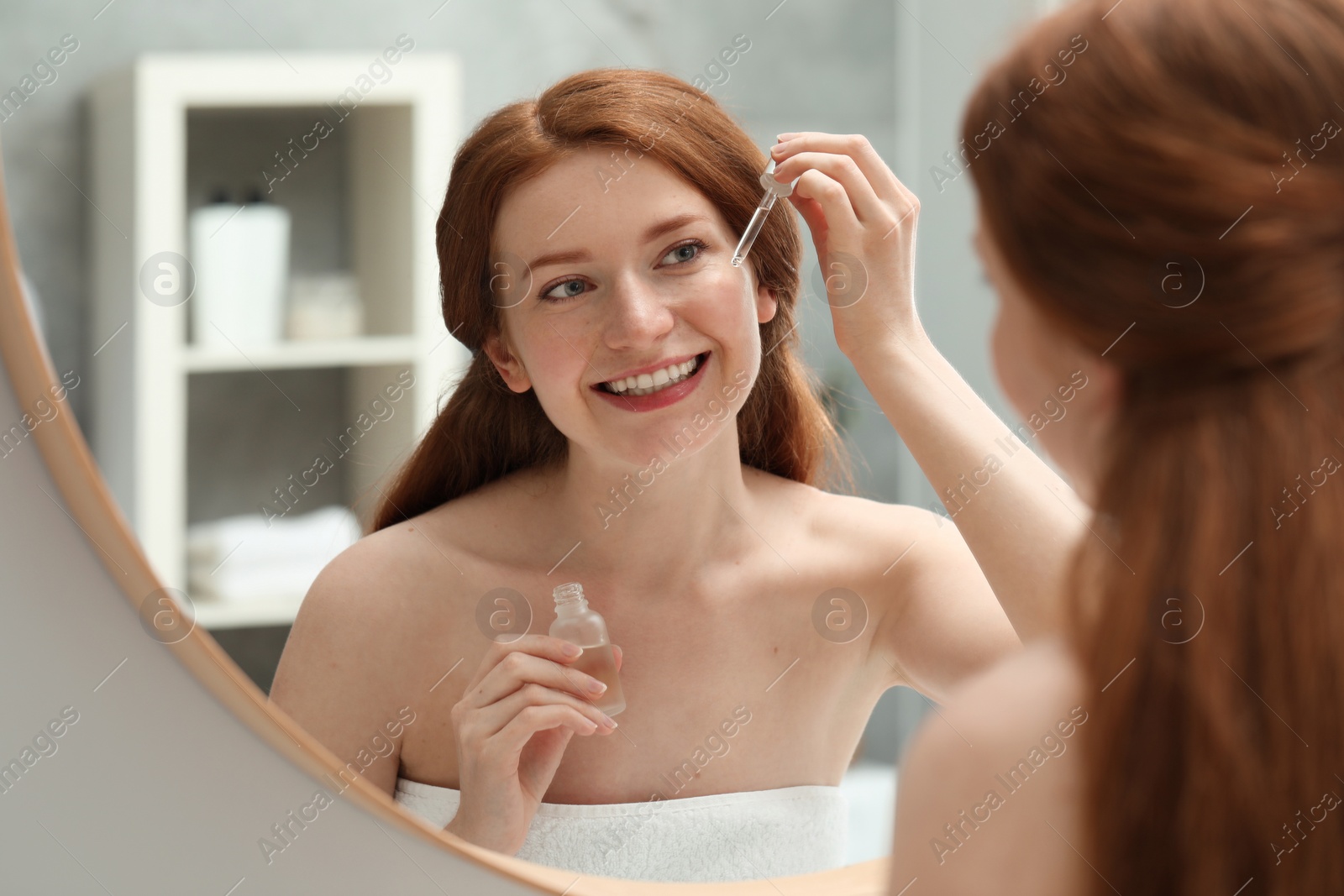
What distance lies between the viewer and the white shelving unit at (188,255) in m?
0.50

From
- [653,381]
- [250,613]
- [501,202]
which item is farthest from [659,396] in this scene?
[250,613]

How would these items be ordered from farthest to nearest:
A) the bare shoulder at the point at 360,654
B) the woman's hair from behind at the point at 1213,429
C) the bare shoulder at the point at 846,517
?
the bare shoulder at the point at 846,517
the bare shoulder at the point at 360,654
the woman's hair from behind at the point at 1213,429

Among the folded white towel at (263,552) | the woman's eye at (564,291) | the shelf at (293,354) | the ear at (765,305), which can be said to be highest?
the shelf at (293,354)

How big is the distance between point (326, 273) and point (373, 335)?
2.8 inches

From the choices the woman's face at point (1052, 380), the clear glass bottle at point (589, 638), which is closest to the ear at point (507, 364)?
the clear glass bottle at point (589, 638)

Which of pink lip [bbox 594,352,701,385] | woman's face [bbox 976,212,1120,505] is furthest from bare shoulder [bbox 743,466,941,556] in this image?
woman's face [bbox 976,212,1120,505]

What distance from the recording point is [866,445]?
60 cm

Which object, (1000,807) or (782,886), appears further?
(782,886)

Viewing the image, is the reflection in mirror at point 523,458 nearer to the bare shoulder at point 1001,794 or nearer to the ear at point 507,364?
the ear at point 507,364

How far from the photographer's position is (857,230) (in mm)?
502

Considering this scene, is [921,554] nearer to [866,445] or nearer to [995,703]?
[866,445]

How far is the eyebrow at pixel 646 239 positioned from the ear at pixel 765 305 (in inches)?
2.3

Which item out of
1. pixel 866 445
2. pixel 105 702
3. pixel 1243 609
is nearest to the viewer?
pixel 1243 609

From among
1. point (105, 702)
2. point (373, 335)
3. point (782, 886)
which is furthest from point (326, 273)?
point (782, 886)
